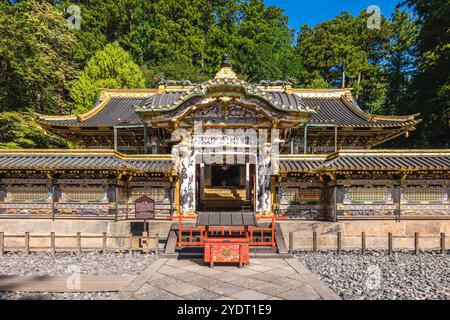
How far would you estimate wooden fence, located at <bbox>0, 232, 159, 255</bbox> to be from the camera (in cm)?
1120

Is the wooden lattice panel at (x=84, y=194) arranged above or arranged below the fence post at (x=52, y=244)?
above

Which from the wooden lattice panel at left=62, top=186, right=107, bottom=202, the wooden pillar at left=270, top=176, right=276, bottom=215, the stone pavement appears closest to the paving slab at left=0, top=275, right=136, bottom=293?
the stone pavement

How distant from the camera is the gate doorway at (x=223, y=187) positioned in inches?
704

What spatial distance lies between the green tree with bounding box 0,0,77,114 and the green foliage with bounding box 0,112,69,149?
2898 millimetres

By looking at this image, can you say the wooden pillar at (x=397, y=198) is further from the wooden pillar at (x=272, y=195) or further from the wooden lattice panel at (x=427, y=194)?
the wooden pillar at (x=272, y=195)

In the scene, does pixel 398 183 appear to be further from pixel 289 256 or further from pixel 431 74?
pixel 431 74

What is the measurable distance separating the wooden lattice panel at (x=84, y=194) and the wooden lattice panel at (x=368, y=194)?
11167mm

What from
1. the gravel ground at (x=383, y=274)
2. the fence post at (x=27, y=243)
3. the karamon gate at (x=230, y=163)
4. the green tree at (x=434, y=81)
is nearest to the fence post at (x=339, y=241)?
the gravel ground at (x=383, y=274)

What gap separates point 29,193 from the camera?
43.5 feet

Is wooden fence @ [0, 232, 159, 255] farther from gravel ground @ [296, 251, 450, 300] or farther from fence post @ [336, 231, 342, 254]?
fence post @ [336, 231, 342, 254]

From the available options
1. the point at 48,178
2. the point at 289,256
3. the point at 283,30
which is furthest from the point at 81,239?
the point at 283,30

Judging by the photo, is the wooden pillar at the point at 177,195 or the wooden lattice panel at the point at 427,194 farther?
the wooden pillar at the point at 177,195

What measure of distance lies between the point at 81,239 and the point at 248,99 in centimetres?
946

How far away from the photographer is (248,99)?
1311cm
